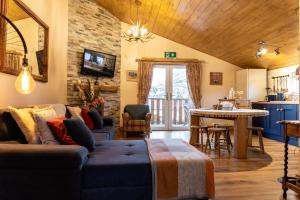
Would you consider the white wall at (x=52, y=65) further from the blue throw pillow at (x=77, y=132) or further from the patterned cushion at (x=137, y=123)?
the patterned cushion at (x=137, y=123)

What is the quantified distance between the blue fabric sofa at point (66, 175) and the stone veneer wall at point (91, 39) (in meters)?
4.12

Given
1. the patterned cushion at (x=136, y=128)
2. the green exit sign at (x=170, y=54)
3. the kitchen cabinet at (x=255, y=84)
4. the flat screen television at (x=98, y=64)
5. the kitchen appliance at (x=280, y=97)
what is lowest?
the patterned cushion at (x=136, y=128)

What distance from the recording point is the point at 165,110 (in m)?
7.45

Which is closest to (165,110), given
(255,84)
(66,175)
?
(255,84)

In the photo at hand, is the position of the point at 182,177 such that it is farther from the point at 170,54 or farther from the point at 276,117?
the point at 170,54

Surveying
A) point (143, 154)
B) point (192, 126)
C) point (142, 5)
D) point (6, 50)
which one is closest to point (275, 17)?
point (192, 126)

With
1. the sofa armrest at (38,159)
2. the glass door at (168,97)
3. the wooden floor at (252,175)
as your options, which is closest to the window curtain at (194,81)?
the glass door at (168,97)

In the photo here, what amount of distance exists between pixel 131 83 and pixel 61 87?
228cm

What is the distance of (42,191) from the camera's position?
6.08 ft

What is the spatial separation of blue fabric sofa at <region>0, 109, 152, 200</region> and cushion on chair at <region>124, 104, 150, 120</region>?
427 centimetres

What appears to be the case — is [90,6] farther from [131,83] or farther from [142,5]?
[131,83]

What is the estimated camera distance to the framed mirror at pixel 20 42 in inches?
111

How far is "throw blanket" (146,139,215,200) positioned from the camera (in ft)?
6.55

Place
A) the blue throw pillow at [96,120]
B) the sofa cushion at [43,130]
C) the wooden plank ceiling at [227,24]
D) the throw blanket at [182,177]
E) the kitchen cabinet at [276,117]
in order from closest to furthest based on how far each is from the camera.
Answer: the throw blanket at [182,177] < the sofa cushion at [43,130] < the wooden plank ceiling at [227,24] < the blue throw pillow at [96,120] < the kitchen cabinet at [276,117]
